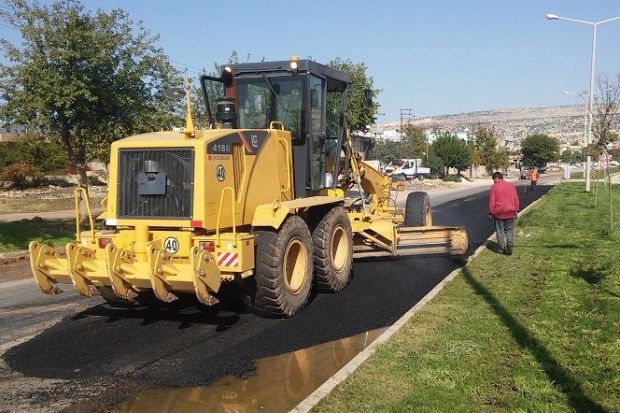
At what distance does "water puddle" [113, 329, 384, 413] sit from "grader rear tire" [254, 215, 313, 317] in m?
1.03

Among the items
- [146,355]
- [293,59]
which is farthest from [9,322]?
[293,59]

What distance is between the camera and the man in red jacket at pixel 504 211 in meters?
11.7

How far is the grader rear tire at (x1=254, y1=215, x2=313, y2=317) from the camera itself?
23.8 ft

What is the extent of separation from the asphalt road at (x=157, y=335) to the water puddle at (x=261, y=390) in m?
0.17

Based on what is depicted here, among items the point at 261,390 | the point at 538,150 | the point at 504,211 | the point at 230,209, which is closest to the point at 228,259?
the point at 230,209

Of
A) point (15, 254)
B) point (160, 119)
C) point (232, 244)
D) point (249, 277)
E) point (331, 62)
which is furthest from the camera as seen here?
point (331, 62)

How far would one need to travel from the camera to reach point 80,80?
13625 mm

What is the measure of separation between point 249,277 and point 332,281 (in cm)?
171

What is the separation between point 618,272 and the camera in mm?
9203

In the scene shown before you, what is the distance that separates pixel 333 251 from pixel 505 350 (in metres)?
3.73

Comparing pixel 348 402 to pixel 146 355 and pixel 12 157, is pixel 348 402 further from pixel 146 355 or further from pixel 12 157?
pixel 12 157

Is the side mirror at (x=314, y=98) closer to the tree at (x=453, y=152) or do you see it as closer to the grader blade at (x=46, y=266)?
the grader blade at (x=46, y=266)

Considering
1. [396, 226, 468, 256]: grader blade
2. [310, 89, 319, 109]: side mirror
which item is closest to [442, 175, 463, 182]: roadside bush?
[396, 226, 468, 256]: grader blade

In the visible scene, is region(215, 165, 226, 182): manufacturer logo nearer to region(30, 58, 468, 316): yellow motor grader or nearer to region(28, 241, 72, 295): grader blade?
region(30, 58, 468, 316): yellow motor grader
